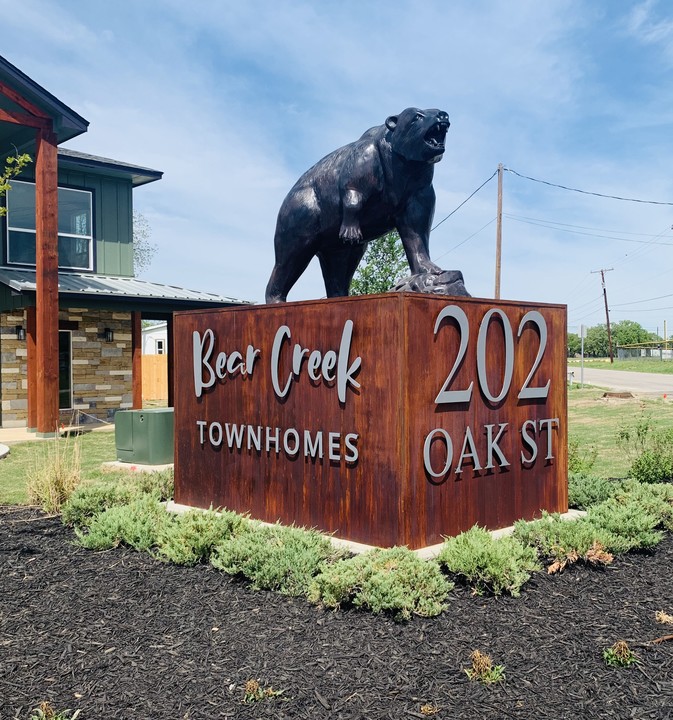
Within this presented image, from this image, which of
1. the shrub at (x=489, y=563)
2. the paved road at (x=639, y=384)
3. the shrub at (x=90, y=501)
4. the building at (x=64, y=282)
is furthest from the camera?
the paved road at (x=639, y=384)

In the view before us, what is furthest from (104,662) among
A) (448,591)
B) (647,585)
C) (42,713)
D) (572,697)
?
(647,585)

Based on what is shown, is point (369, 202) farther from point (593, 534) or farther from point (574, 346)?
point (574, 346)

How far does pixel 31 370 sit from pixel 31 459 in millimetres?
4656

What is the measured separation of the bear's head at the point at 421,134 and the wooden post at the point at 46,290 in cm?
1065

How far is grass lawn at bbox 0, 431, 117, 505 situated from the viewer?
906 centimetres

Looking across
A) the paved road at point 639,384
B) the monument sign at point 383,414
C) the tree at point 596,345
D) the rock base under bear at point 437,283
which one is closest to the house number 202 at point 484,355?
the monument sign at point 383,414

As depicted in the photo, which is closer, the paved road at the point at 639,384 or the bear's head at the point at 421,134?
the bear's head at the point at 421,134

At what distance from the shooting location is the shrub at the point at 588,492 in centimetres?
741

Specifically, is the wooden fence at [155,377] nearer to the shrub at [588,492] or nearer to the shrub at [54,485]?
the shrub at [54,485]

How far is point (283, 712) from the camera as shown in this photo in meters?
3.40

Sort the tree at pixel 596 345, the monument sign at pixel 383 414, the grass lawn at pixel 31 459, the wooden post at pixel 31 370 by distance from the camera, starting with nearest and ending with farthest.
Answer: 1. the monument sign at pixel 383 414
2. the grass lawn at pixel 31 459
3. the wooden post at pixel 31 370
4. the tree at pixel 596 345

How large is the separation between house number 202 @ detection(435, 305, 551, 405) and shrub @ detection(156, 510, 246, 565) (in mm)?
1934

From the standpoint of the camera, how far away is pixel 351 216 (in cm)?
636

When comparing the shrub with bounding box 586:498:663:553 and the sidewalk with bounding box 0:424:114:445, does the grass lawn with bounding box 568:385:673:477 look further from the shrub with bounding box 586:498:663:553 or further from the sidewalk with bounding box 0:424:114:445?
the sidewalk with bounding box 0:424:114:445
